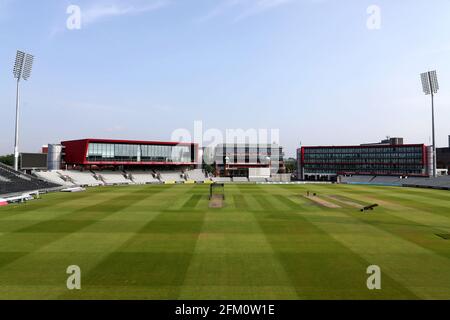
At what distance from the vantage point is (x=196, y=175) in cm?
11044

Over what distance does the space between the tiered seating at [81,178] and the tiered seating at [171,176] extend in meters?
20.0

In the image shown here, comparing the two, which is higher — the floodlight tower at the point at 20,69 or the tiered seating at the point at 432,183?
the floodlight tower at the point at 20,69

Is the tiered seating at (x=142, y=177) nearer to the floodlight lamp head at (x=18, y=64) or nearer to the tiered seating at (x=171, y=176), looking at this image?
the tiered seating at (x=171, y=176)

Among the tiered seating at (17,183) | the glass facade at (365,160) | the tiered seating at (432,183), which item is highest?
the glass facade at (365,160)

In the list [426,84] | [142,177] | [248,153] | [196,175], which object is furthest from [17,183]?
[426,84]

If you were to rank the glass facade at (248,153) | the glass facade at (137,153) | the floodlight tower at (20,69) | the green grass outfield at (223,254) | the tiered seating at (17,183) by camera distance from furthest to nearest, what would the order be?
the glass facade at (248,153), the glass facade at (137,153), the floodlight tower at (20,69), the tiered seating at (17,183), the green grass outfield at (223,254)

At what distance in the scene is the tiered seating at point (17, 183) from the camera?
5653 cm

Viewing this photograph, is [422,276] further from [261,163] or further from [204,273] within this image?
[261,163]

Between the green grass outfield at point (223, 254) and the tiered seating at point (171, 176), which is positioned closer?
the green grass outfield at point (223, 254)

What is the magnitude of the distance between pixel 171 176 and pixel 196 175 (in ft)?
29.0

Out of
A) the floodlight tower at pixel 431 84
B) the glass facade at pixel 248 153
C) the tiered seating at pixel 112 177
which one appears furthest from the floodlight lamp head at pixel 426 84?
the tiered seating at pixel 112 177
